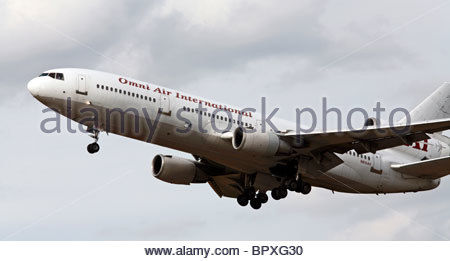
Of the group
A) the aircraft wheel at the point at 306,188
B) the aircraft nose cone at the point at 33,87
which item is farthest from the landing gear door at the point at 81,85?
the aircraft wheel at the point at 306,188

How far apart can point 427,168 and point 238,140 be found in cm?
1391

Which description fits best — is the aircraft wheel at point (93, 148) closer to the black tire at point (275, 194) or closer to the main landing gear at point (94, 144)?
the main landing gear at point (94, 144)

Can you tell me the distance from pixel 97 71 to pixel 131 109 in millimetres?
3013

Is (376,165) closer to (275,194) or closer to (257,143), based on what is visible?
(275,194)

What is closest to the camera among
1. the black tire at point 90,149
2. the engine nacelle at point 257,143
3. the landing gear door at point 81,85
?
the landing gear door at point 81,85

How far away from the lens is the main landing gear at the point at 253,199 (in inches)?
2485

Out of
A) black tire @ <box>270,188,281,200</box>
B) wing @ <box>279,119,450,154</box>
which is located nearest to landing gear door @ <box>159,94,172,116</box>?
wing @ <box>279,119,450,154</box>

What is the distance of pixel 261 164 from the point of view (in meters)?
57.9

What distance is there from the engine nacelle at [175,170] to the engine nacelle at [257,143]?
8443mm

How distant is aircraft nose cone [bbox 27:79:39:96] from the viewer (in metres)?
53.3

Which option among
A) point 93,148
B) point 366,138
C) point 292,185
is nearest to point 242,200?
point 292,185

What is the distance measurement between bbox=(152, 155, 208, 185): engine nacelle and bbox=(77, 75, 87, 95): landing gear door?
10.7 m

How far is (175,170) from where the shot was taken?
62188mm

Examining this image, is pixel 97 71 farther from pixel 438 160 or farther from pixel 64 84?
pixel 438 160
